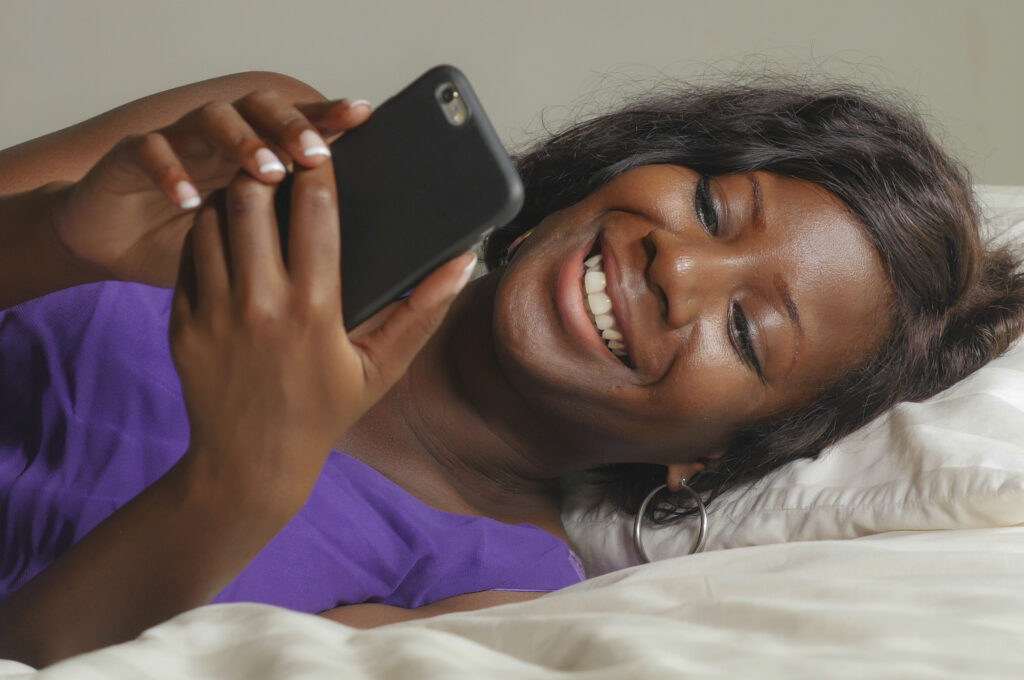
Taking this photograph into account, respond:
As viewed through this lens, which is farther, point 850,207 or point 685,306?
point 850,207

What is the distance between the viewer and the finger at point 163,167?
1.94ft

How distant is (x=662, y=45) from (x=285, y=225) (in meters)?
1.42

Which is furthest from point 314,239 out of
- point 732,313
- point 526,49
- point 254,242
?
point 526,49

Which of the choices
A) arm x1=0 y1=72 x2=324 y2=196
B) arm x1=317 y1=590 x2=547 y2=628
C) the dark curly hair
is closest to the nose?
the dark curly hair

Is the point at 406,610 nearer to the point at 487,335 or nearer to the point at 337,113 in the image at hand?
the point at 487,335

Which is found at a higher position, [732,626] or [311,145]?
[311,145]

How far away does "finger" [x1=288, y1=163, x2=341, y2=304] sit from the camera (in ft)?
1.79

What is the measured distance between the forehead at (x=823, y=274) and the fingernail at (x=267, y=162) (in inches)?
24.1

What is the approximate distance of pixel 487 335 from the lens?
1.11 m

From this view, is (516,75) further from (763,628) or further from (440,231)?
(763,628)

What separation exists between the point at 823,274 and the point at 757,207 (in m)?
0.10

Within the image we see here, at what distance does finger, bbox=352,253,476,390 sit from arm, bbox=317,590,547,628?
0.45 metres

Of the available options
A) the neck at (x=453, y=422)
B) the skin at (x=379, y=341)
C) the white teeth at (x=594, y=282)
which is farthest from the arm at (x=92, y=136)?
the white teeth at (x=594, y=282)

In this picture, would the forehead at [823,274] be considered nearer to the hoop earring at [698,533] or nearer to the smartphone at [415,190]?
the hoop earring at [698,533]
